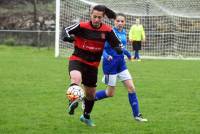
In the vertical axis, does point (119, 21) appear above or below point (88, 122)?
above

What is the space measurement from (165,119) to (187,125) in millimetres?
610

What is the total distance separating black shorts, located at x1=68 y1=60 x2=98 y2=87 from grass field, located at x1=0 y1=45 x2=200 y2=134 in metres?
0.65

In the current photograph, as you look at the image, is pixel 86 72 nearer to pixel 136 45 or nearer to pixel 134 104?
pixel 134 104

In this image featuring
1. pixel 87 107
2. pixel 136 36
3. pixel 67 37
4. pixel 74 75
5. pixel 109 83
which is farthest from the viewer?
pixel 136 36

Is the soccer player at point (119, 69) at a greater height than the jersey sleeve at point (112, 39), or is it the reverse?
the jersey sleeve at point (112, 39)

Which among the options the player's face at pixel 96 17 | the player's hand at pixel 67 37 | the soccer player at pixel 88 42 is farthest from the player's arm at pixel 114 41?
the player's hand at pixel 67 37

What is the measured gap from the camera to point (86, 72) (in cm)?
763

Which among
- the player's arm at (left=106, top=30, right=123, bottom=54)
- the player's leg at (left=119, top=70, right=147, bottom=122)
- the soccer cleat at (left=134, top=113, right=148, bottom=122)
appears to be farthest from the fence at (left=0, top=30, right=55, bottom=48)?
the player's arm at (left=106, top=30, right=123, bottom=54)

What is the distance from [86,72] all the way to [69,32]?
23.7 inches

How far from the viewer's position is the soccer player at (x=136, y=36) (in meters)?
24.2

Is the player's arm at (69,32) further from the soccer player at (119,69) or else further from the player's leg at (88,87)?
the soccer player at (119,69)

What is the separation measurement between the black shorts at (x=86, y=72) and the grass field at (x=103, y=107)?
0.65 meters

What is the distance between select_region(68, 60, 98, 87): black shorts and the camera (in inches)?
295

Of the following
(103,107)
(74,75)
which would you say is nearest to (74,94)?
(74,75)
